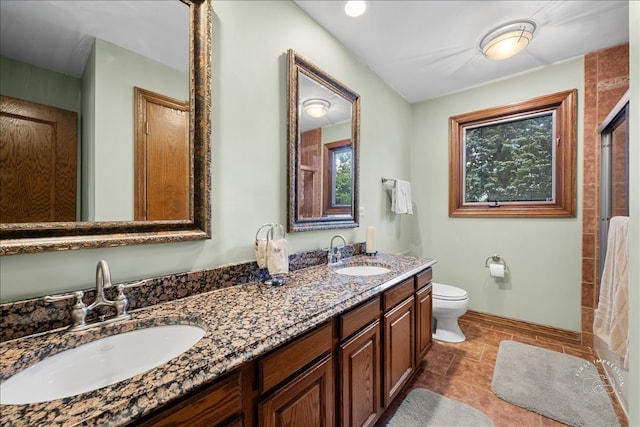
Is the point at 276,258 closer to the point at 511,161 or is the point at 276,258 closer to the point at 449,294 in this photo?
the point at 449,294

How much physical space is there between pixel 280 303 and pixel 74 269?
2.31ft

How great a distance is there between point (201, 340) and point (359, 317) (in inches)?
27.3

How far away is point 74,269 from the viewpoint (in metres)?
0.87

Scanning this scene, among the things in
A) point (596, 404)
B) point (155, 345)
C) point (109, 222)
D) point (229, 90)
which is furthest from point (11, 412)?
point (596, 404)

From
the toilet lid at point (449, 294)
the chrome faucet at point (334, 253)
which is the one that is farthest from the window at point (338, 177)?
the toilet lid at point (449, 294)

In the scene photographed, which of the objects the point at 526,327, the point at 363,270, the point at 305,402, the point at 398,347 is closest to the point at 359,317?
the point at 305,402

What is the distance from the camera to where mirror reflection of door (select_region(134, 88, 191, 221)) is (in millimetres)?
1024

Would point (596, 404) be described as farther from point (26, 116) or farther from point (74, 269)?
point (26, 116)

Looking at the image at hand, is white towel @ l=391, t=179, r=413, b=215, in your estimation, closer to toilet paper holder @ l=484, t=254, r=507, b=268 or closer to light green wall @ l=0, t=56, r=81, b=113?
toilet paper holder @ l=484, t=254, r=507, b=268

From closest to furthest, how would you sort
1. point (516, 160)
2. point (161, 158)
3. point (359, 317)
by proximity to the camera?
1. point (161, 158)
2. point (359, 317)
3. point (516, 160)

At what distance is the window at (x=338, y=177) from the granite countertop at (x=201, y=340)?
0.69 meters

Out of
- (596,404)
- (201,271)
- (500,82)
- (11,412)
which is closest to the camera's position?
(11,412)

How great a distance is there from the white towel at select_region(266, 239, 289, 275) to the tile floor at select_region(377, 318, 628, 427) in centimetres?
106

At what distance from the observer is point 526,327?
2.48 meters
